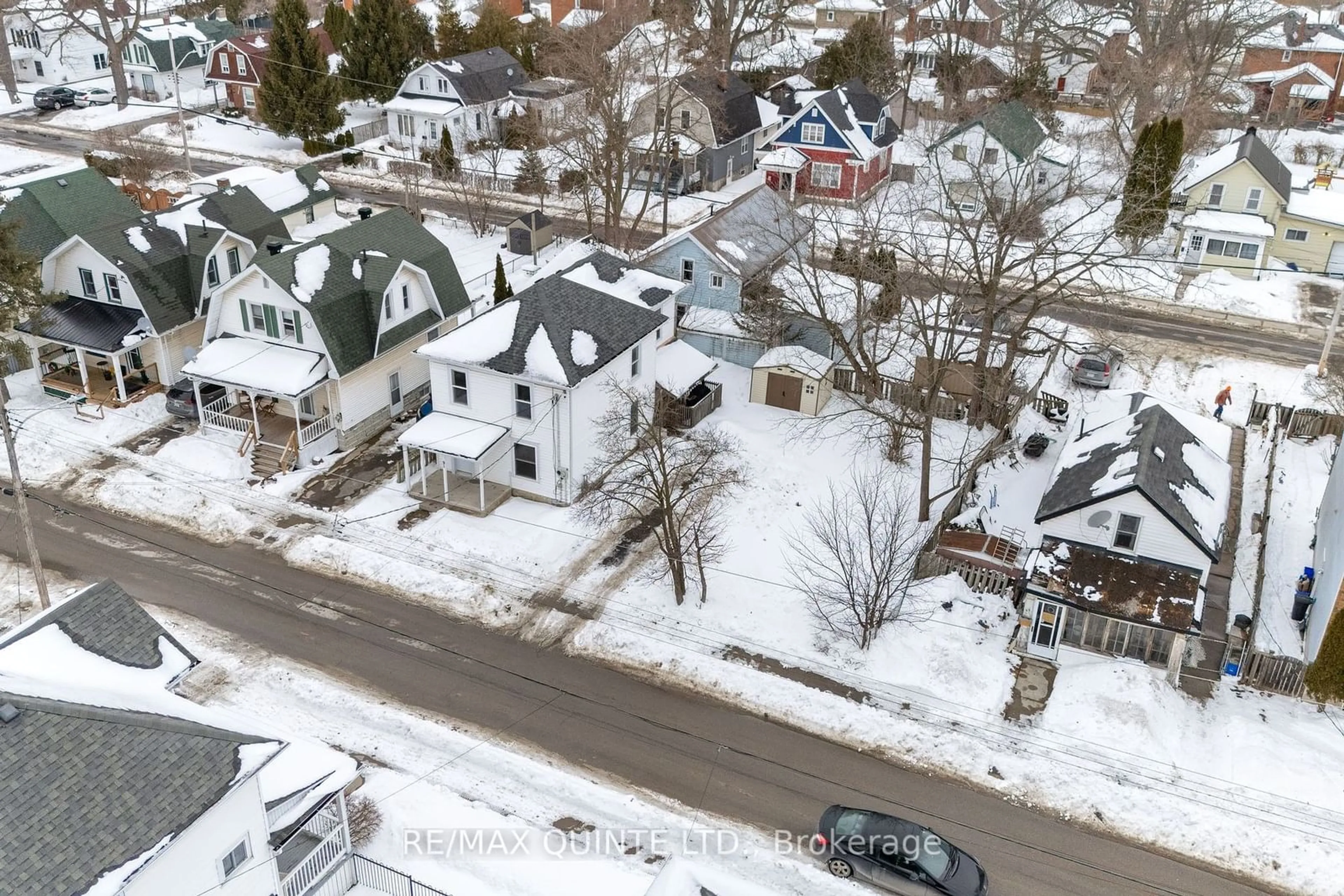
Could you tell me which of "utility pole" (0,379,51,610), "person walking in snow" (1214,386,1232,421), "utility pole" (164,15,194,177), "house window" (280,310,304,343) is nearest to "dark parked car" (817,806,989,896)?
"utility pole" (0,379,51,610)

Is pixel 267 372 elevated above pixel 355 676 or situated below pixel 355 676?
above

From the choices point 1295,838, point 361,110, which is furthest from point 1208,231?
point 361,110

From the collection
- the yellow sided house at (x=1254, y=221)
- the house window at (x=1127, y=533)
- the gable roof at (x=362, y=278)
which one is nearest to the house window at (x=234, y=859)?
the gable roof at (x=362, y=278)

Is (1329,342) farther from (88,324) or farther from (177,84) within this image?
(177,84)

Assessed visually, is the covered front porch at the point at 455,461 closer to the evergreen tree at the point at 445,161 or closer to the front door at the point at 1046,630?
the front door at the point at 1046,630

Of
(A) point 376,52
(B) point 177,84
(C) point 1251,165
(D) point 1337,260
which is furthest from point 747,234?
(A) point 376,52

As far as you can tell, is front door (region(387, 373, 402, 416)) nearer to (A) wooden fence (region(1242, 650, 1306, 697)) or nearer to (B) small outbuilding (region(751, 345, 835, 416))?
(B) small outbuilding (region(751, 345, 835, 416))

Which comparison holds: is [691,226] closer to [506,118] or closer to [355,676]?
[355,676]
